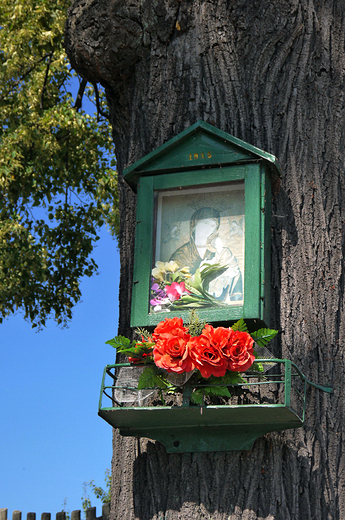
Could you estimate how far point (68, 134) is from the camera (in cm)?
747

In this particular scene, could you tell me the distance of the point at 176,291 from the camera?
2.76 m

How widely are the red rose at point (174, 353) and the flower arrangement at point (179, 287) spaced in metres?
0.32

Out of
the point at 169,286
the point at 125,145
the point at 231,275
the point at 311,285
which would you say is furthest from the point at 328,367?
the point at 125,145

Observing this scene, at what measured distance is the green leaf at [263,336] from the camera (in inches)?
101

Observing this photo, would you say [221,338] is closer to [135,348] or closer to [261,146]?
[135,348]

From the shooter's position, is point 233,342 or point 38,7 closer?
point 233,342

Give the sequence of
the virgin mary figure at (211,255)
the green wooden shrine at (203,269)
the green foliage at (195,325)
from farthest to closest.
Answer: the virgin mary figure at (211,255) → the green wooden shrine at (203,269) → the green foliage at (195,325)

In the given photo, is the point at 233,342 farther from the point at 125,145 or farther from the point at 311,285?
the point at 125,145

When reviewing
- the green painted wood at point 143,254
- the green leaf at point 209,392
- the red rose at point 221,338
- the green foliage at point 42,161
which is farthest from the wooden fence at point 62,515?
the red rose at point 221,338

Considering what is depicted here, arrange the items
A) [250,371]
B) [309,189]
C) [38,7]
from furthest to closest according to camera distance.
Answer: [38,7]
[309,189]
[250,371]

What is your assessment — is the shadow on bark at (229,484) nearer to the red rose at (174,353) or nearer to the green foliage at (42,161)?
the red rose at (174,353)

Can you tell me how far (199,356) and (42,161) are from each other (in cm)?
538

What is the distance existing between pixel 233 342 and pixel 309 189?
3.43 feet

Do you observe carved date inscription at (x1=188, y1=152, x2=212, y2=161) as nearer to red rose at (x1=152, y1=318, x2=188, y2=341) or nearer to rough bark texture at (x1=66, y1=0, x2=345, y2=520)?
rough bark texture at (x1=66, y1=0, x2=345, y2=520)
